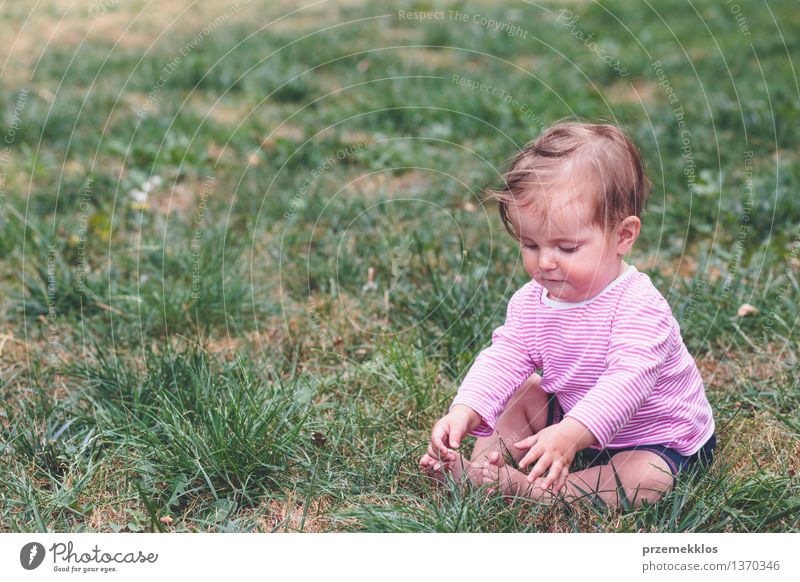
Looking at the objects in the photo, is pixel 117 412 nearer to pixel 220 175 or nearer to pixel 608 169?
pixel 608 169

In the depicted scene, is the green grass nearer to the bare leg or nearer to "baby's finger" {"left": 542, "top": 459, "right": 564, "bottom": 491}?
the bare leg

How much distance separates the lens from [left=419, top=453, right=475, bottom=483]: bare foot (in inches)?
87.9

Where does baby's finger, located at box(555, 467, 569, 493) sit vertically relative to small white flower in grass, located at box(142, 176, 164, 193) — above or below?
above

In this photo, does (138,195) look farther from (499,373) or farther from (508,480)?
(508,480)

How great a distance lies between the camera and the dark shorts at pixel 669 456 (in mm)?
2307

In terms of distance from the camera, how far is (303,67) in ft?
20.7

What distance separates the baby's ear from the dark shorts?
1.65 feet

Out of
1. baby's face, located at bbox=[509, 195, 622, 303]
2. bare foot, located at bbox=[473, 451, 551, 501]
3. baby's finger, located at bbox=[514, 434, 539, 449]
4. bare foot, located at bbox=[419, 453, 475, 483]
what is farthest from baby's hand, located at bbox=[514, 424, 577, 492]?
baby's face, located at bbox=[509, 195, 622, 303]

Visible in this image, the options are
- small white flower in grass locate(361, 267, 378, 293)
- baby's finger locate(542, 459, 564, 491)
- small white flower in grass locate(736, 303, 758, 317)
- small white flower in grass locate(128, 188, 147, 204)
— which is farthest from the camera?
small white flower in grass locate(128, 188, 147, 204)

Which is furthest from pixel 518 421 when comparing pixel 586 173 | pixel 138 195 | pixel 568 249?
pixel 138 195

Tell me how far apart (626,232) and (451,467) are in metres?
0.77

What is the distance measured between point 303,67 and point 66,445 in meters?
4.36
